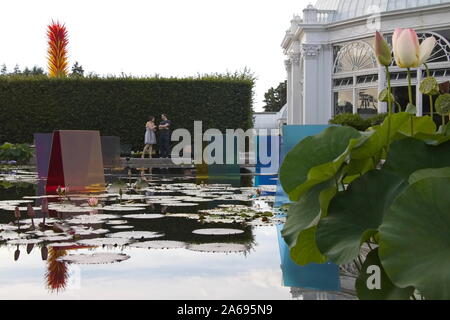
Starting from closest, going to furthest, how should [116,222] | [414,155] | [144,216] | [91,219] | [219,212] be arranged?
[414,155], [116,222], [91,219], [144,216], [219,212]

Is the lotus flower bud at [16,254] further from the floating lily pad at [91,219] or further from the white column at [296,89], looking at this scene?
the white column at [296,89]

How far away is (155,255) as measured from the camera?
495 cm

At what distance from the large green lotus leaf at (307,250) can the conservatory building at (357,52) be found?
25303 millimetres

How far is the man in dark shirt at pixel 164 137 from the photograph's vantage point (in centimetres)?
2294

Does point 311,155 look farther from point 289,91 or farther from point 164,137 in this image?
point 289,91

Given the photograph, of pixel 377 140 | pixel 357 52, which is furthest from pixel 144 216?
pixel 357 52

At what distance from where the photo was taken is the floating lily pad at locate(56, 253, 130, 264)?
4594 millimetres

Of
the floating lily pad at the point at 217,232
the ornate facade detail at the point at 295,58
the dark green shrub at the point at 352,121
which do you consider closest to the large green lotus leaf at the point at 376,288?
the floating lily pad at the point at 217,232

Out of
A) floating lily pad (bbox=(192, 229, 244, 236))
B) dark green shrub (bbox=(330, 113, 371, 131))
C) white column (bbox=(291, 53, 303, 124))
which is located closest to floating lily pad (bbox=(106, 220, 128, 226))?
floating lily pad (bbox=(192, 229, 244, 236))

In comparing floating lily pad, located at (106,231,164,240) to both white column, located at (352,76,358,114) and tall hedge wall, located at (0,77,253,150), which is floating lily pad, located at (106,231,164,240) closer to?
tall hedge wall, located at (0,77,253,150)

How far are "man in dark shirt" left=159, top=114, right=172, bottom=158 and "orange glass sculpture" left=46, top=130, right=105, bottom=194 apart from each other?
11.6 meters

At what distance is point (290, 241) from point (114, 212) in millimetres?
5306

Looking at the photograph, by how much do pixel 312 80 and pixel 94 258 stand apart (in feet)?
90.0

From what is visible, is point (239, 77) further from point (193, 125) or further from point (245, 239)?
point (245, 239)
